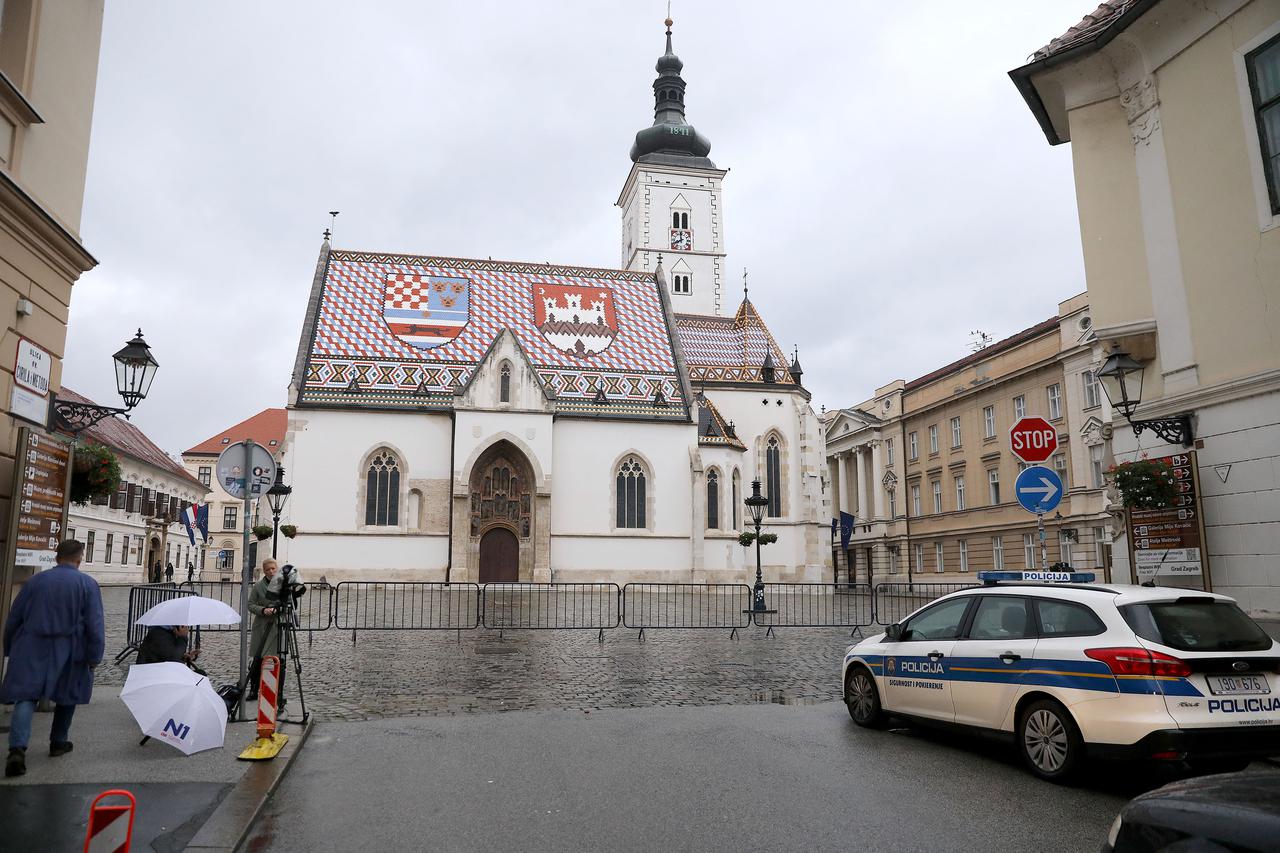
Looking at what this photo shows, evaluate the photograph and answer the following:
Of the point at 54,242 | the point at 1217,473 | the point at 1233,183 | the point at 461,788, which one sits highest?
the point at 1233,183

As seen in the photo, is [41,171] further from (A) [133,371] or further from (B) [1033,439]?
(B) [1033,439]

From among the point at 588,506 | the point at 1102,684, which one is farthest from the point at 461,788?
the point at 588,506

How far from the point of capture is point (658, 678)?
12.1 meters

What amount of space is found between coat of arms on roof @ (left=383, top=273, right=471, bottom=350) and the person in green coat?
31571 millimetres

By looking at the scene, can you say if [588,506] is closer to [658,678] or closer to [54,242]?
[658,678]

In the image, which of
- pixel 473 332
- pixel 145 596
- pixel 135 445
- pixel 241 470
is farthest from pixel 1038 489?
pixel 135 445

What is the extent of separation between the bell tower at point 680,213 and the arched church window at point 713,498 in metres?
21.5

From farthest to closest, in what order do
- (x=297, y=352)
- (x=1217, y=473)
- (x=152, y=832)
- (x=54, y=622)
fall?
(x=297, y=352) < (x=1217, y=473) < (x=54, y=622) < (x=152, y=832)

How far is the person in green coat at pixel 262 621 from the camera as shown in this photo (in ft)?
30.0

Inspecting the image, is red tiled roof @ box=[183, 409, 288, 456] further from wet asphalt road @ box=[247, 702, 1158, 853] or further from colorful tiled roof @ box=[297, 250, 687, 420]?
wet asphalt road @ box=[247, 702, 1158, 853]

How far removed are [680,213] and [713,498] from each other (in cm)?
2757

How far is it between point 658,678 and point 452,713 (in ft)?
11.3

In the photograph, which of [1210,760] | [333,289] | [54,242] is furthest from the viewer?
[333,289]

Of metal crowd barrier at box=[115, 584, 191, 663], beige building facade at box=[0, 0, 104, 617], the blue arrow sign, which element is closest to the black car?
the blue arrow sign
